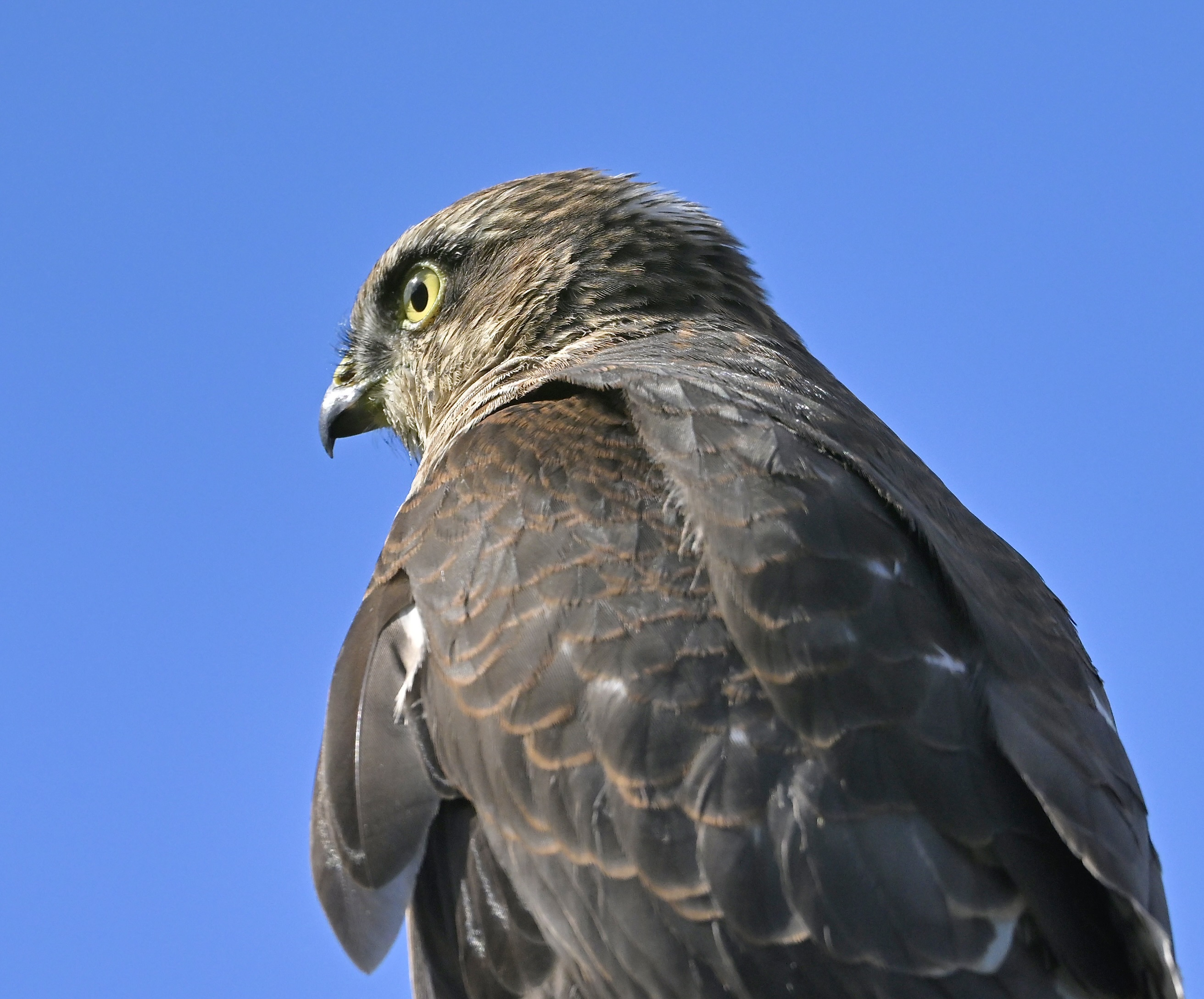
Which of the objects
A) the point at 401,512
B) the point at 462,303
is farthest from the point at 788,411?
the point at 462,303

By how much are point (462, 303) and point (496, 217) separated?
333 millimetres

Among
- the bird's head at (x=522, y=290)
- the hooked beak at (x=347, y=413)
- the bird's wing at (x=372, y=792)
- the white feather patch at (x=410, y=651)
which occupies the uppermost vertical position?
the bird's head at (x=522, y=290)

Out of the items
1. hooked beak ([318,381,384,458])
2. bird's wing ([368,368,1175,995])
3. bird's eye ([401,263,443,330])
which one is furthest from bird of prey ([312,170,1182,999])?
hooked beak ([318,381,384,458])

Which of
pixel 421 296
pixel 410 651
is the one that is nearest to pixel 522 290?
pixel 421 296

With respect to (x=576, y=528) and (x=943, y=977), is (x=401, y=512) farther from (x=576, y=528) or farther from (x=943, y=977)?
(x=943, y=977)

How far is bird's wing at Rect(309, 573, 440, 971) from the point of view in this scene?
11.0 feet

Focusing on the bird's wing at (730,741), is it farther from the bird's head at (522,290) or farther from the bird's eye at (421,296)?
the bird's eye at (421,296)

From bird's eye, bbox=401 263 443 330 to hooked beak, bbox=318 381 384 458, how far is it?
34cm

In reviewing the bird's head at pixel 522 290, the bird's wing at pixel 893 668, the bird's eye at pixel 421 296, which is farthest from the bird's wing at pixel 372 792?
the bird's eye at pixel 421 296

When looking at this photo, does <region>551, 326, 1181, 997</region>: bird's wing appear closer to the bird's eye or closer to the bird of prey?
the bird of prey

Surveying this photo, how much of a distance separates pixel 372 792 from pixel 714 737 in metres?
0.92

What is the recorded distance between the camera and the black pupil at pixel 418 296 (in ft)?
17.9

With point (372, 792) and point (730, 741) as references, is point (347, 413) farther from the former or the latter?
point (730, 741)

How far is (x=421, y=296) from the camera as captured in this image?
17.9 feet
